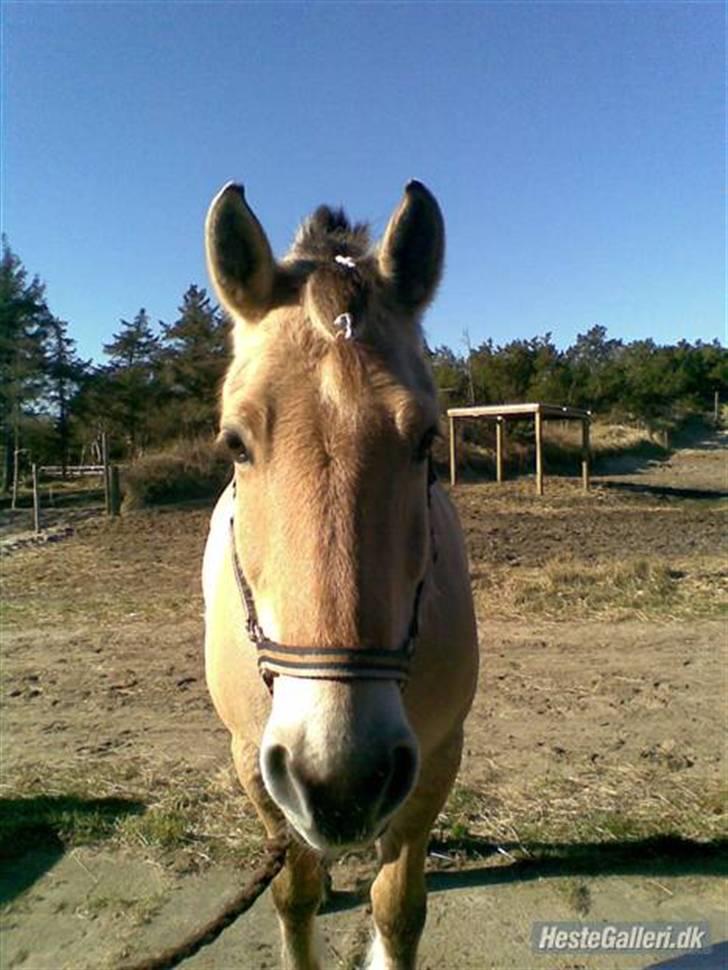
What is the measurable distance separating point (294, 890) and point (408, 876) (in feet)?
1.55

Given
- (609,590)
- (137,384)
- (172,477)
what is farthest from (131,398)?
(609,590)

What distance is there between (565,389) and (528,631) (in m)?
33.2

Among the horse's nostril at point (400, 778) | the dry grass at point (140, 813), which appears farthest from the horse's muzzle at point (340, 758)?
the dry grass at point (140, 813)

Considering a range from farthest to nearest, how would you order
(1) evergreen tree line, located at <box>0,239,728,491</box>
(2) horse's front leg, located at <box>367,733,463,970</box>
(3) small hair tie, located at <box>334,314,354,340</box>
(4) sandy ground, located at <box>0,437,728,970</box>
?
(1) evergreen tree line, located at <box>0,239,728,491</box> → (4) sandy ground, located at <box>0,437,728,970</box> → (2) horse's front leg, located at <box>367,733,463,970</box> → (3) small hair tie, located at <box>334,314,354,340</box>

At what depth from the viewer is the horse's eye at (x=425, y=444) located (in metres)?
1.89

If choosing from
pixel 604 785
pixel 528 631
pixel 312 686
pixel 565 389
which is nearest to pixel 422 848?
pixel 312 686

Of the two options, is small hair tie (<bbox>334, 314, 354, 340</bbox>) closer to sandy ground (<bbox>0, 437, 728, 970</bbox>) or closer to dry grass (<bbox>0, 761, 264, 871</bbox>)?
sandy ground (<bbox>0, 437, 728, 970</bbox>)

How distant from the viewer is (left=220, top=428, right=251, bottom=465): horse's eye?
1902 mm

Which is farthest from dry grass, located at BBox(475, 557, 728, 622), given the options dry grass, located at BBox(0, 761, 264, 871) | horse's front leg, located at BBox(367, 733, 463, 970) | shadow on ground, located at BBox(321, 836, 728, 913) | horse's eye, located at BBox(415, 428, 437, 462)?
horse's eye, located at BBox(415, 428, 437, 462)

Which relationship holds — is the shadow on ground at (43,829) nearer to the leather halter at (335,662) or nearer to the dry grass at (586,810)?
the dry grass at (586,810)

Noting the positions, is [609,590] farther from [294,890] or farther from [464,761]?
[294,890]

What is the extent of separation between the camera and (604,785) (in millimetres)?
4281

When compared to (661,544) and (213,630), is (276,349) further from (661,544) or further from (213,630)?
(661,544)

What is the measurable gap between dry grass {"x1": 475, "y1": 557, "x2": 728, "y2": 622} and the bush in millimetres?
11970
